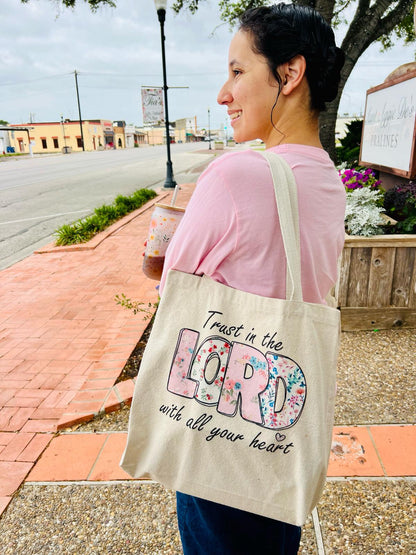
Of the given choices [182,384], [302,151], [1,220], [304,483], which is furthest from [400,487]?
Answer: [1,220]

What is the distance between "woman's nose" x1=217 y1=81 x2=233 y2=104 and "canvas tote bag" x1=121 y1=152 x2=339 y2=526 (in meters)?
0.32

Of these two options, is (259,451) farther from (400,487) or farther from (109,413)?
(109,413)

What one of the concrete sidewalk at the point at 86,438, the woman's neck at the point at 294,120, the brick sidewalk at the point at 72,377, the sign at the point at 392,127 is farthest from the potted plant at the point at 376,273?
the woman's neck at the point at 294,120

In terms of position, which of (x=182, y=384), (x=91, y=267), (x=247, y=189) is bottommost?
(x=91, y=267)

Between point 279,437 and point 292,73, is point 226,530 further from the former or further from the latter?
point 292,73

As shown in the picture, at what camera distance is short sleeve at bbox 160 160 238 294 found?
89cm

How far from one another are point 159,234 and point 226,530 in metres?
0.89

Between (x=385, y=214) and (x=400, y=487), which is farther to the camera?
(x=385, y=214)

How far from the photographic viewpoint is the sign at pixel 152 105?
14906 millimetres

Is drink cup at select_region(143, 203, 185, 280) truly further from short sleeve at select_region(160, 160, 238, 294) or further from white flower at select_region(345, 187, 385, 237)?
white flower at select_region(345, 187, 385, 237)

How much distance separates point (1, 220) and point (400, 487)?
9666mm

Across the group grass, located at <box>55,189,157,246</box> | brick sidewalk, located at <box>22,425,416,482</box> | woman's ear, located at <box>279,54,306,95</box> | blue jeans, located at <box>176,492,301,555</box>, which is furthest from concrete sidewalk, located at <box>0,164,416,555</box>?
→ grass, located at <box>55,189,157,246</box>

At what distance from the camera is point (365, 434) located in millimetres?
2484

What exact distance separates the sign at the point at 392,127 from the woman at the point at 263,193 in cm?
339
